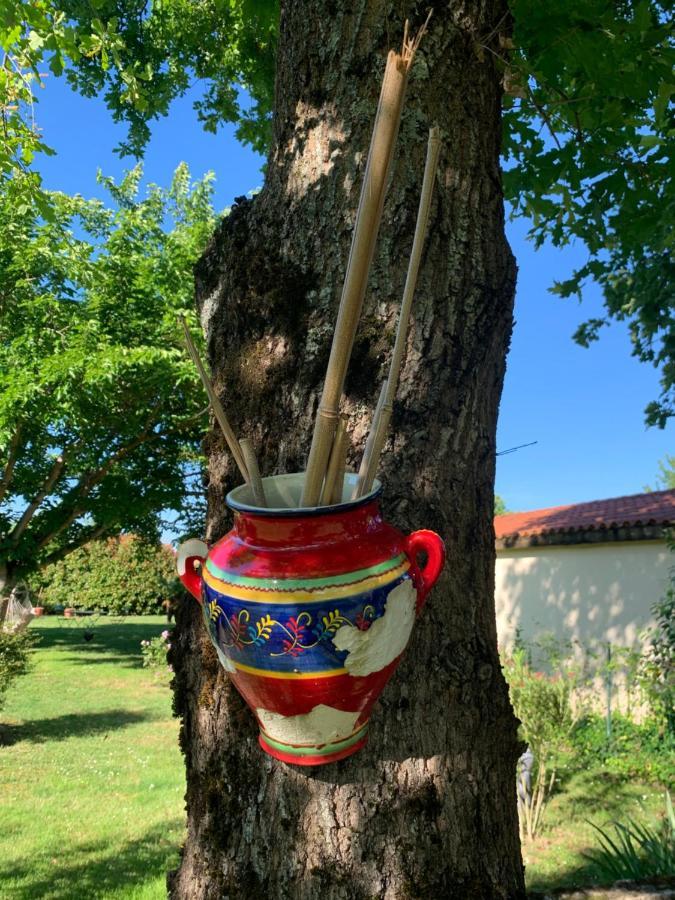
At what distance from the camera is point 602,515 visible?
40.1 feet

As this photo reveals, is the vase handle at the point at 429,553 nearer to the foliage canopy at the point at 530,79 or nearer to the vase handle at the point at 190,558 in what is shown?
the vase handle at the point at 190,558

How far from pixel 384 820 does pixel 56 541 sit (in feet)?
48.9

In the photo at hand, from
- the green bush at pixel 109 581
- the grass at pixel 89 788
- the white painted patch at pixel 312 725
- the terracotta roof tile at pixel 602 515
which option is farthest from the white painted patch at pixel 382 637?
the green bush at pixel 109 581

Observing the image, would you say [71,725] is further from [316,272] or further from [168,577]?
[168,577]

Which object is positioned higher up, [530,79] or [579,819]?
[530,79]

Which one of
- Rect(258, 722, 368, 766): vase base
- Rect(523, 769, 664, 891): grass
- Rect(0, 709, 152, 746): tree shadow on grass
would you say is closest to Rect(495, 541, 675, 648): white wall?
Rect(523, 769, 664, 891): grass

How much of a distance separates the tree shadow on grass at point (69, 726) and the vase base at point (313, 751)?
9.63 metres

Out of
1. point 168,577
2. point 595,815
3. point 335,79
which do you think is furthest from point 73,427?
point 168,577

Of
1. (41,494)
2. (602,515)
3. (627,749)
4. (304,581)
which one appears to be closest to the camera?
(304,581)

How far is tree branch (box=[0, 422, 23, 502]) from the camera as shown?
11969 mm

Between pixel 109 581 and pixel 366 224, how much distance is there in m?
26.3

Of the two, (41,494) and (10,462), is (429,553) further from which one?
(41,494)

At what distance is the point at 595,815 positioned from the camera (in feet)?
21.0

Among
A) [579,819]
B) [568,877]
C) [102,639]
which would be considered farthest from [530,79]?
[102,639]
